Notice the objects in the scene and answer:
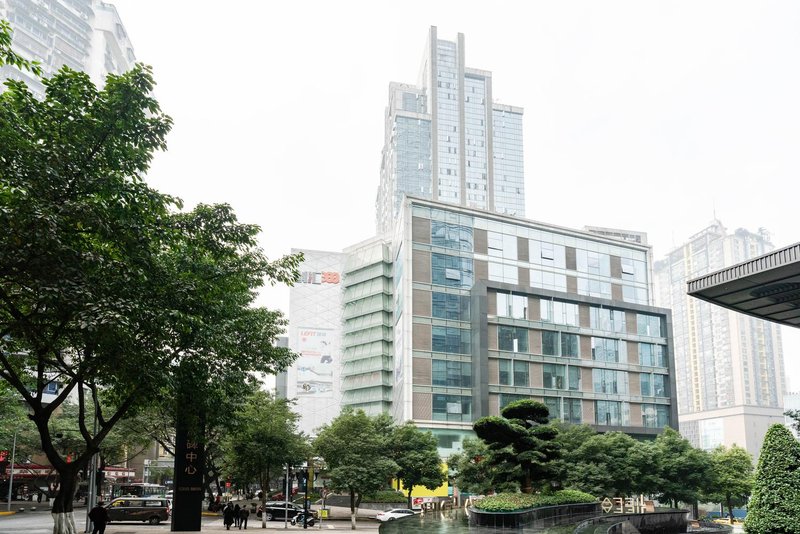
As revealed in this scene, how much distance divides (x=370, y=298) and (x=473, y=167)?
7745cm

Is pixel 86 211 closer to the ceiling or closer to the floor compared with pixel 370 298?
closer to the floor

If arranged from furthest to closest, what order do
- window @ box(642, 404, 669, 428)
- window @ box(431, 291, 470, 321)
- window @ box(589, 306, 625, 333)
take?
window @ box(589, 306, 625, 333), window @ box(642, 404, 669, 428), window @ box(431, 291, 470, 321)

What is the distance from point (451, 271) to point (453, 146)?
94.4 meters

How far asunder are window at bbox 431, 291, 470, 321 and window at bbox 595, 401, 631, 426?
1662 cm

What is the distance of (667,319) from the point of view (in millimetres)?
77688

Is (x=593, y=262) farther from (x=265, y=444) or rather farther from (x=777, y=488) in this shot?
(x=777, y=488)

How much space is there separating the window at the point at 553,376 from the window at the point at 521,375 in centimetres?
208

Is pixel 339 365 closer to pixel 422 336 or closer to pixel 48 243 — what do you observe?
pixel 422 336

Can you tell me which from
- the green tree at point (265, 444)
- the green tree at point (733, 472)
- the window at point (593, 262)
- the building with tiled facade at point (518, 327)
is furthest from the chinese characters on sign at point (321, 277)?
the green tree at point (265, 444)

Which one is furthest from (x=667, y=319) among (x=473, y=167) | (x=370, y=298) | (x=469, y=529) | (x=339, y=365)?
(x=473, y=167)

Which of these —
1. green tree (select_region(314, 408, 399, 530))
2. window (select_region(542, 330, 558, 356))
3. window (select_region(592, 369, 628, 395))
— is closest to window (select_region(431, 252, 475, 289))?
window (select_region(542, 330, 558, 356))

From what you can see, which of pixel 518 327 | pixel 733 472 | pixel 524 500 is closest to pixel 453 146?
pixel 518 327

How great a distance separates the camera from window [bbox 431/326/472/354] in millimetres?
66500

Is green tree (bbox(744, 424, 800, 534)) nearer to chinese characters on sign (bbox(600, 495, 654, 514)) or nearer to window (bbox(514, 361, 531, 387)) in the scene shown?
chinese characters on sign (bbox(600, 495, 654, 514))
